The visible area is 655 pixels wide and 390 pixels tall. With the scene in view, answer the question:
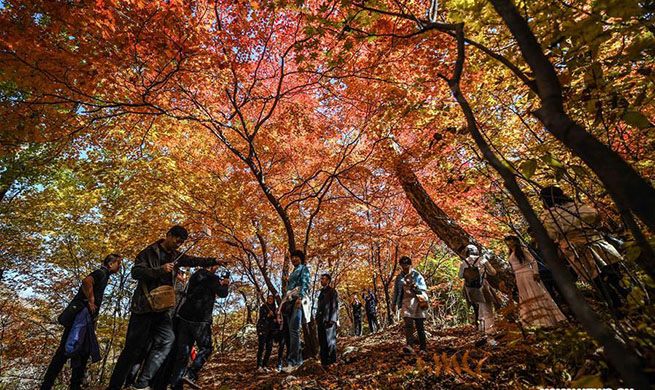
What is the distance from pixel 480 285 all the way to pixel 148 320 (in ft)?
17.4

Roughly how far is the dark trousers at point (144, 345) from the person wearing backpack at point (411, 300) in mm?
3986

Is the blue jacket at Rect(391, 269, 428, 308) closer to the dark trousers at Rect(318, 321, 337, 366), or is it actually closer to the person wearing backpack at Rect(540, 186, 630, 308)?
the dark trousers at Rect(318, 321, 337, 366)

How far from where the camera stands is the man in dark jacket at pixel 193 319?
13.3 ft

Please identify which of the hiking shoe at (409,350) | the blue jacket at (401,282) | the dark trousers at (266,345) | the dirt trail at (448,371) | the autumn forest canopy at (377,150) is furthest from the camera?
the dark trousers at (266,345)

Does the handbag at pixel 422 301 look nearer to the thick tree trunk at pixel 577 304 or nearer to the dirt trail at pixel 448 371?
the dirt trail at pixel 448 371

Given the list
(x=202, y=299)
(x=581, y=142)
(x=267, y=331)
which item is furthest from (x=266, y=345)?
(x=581, y=142)

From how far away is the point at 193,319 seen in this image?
4.44 meters

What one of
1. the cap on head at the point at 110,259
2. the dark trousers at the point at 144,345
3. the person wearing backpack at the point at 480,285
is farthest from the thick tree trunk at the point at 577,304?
the cap on head at the point at 110,259

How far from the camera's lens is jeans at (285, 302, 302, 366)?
5137mm

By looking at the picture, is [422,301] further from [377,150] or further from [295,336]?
[377,150]

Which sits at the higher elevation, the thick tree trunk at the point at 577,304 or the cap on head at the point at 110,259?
the cap on head at the point at 110,259

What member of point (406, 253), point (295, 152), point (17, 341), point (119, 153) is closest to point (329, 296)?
point (295, 152)

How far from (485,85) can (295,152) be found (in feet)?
19.6

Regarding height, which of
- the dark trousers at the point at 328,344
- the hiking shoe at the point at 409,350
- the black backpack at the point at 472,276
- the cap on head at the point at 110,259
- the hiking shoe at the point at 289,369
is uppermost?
the cap on head at the point at 110,259
